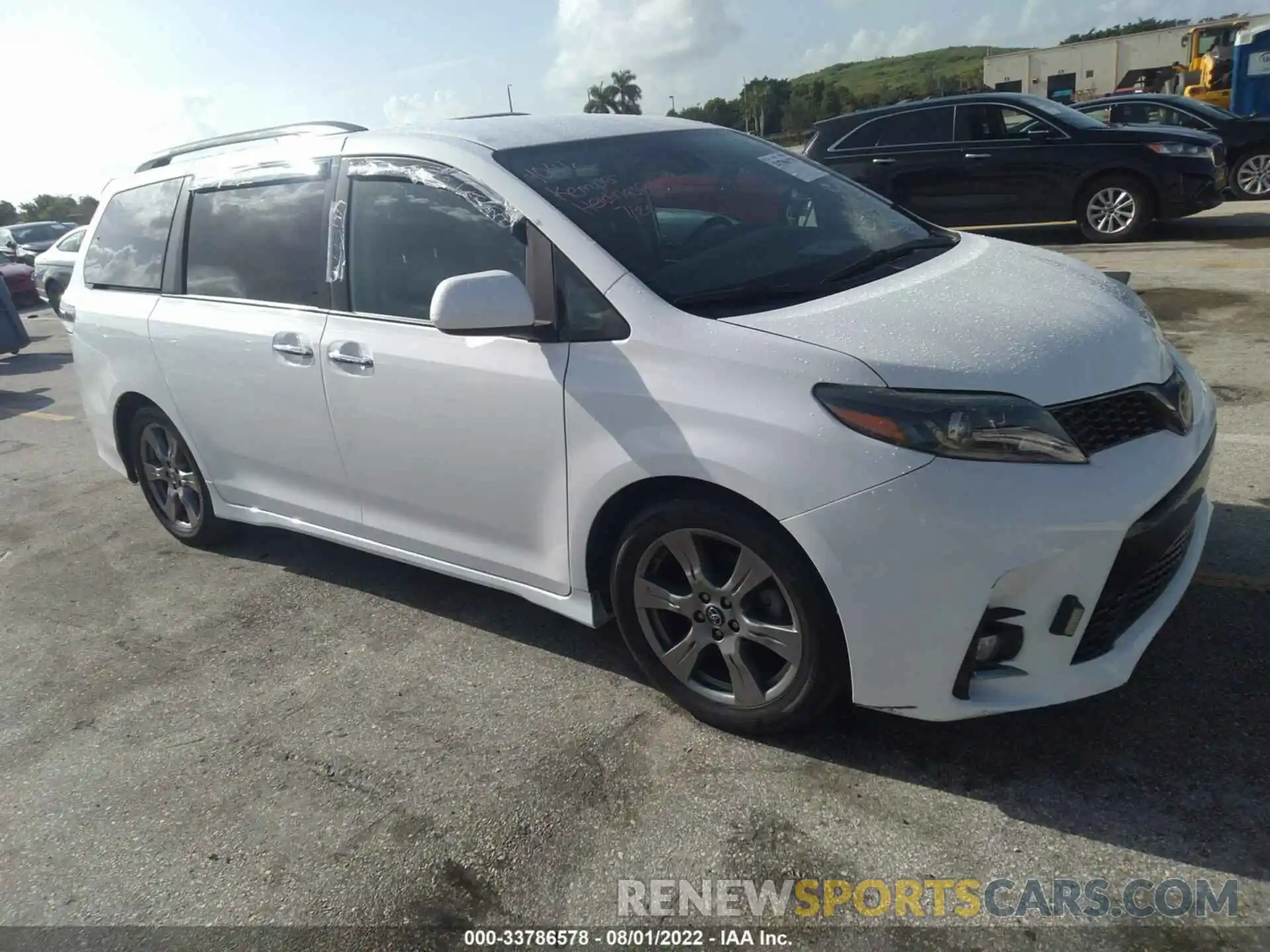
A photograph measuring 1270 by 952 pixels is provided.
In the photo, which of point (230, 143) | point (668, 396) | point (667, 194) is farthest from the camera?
point (230, 143)

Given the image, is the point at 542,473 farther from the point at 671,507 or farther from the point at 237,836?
the point at 237,836

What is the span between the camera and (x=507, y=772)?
2920mm

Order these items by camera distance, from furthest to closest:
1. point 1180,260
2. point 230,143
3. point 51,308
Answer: point 51,308 < point 1180,260 < point 230,143

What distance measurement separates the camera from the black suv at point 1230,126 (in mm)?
12023

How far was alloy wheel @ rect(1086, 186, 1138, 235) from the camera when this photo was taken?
10.4 meters

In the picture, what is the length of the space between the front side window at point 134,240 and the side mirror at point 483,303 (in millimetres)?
2236

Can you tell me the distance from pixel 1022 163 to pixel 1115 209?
1.08 m

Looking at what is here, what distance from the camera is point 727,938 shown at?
2.27 m

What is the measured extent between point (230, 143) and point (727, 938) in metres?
3.89

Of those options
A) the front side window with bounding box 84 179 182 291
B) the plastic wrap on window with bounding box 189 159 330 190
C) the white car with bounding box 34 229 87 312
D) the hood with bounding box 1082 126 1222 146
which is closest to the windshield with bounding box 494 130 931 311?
the plastic wrap on window with bounding box 189 159 330 190

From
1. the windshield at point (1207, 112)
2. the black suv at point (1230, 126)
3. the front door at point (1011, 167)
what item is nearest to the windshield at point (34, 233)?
the front door at point (1011, 167)

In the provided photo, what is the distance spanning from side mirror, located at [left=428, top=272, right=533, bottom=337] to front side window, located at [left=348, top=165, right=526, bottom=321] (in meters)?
0.21

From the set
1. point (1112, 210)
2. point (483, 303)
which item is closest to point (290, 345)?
point (483, 303)

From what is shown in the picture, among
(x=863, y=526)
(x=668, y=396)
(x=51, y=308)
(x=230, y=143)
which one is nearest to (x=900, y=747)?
(x=863, y=526)
